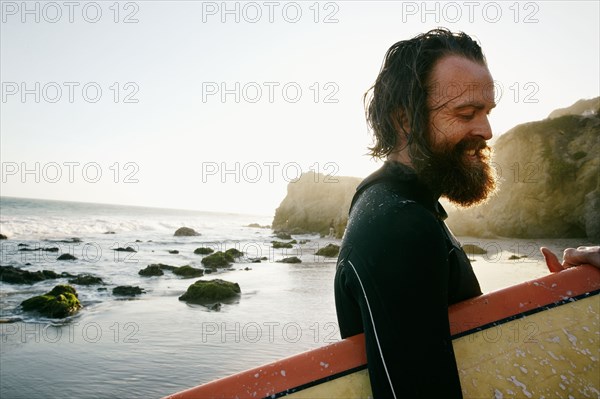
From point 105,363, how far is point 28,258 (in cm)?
1711

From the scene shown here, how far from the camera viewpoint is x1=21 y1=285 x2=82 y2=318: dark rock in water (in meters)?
9.39

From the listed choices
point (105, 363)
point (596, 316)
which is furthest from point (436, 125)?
point (105, 363)

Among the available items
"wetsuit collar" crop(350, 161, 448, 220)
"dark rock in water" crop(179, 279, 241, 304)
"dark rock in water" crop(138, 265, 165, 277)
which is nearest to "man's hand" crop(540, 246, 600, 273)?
"wetsuit collar" crop(350, 161, 448, 220)

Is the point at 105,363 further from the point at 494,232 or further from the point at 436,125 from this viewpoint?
the point at 494,232

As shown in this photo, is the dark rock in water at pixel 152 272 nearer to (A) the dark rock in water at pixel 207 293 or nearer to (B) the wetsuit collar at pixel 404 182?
(A) the dark rock in water at pixel 207 293

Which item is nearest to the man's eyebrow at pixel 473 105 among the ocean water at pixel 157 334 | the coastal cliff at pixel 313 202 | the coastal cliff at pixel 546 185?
the ocean water at pixel 157 334

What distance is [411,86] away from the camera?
1836 mm

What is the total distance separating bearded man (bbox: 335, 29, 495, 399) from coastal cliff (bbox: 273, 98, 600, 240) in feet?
75.0

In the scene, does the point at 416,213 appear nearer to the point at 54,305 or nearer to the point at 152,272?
the point at 54,305

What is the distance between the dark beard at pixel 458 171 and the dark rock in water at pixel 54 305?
34.1 ft

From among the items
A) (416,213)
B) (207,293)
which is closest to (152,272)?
(207,293)

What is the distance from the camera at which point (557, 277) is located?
1.94m

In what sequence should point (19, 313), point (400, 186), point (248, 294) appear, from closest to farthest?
point (400, 186) < point (19, 313) < point (248, 294)

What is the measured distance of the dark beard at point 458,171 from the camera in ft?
5.64
